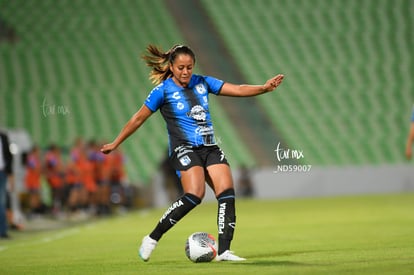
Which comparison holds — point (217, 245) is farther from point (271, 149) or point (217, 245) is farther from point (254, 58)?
point (254, 58)

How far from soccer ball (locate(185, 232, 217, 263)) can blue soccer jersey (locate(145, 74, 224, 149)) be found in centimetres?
94

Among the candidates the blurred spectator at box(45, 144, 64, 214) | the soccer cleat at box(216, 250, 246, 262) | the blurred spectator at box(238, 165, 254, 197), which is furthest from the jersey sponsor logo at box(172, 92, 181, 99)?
the blurred spectator at box(238, 165, 254, 197)

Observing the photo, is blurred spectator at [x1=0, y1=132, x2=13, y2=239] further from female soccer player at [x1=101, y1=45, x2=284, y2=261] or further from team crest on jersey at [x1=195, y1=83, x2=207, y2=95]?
team crest on jersey at [x1=195, y1=83, x2=207, y2=95]

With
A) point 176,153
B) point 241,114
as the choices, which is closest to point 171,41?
point 241,114

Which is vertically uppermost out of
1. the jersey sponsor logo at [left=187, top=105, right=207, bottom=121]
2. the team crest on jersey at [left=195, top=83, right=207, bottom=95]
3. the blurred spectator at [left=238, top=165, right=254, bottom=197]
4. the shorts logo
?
the team crest on jersey at [left=195, top=83, right=207, bottom=95]

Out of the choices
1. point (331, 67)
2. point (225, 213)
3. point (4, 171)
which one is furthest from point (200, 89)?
point (331, 67)

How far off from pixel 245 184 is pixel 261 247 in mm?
18197

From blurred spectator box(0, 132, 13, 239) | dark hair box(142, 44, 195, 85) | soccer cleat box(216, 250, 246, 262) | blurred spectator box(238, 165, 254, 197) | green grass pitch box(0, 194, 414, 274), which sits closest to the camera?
green grass pitch box(0, 194, 414, 274)

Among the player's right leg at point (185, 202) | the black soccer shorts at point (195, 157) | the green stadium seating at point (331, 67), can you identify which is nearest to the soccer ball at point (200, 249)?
the player's right leg at point (185, 202)

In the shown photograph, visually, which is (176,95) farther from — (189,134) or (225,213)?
(225,213)

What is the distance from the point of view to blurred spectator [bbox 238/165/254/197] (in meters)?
28.6

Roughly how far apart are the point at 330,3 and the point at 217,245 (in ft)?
93.9

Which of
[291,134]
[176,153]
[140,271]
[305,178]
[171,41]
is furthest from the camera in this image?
[171,41]

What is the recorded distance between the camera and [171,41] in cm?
3372
